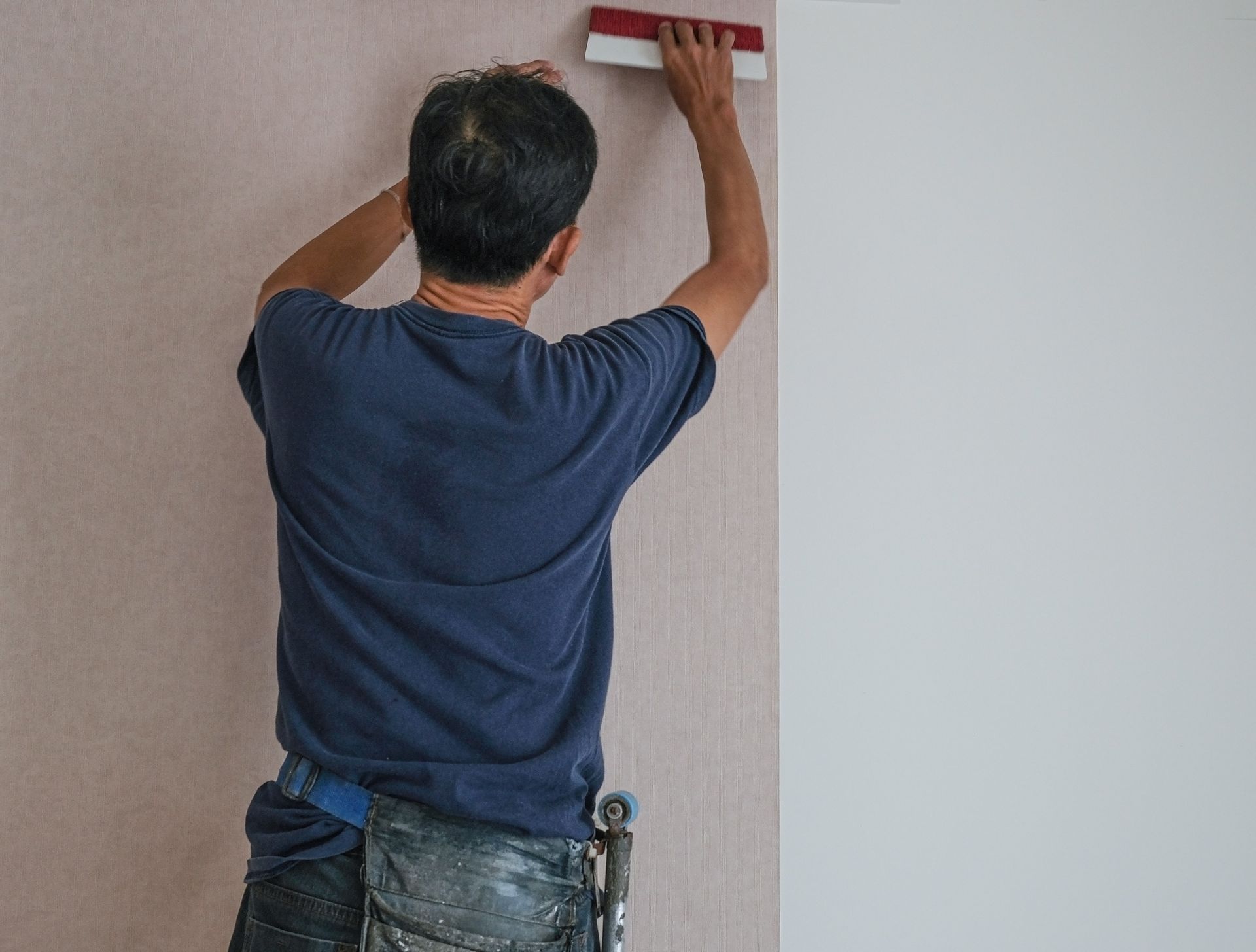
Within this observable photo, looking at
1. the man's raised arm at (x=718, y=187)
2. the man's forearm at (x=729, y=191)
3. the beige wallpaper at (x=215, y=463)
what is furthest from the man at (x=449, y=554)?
the beige wallpaper at (x=215, y=463)

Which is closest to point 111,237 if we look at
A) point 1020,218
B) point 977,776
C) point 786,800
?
point 786,800

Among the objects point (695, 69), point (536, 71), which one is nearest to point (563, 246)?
point (536, 71)

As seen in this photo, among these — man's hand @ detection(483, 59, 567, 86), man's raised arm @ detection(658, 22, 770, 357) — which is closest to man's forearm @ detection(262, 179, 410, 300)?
man's hand @ detection(483, 59, 567, 86)

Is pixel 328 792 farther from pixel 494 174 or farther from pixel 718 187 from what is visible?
pixel 718 187

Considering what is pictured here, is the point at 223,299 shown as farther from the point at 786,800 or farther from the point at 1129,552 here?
the point at 1129,552

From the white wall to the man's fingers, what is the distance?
0.27 metres

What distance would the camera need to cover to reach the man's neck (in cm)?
117

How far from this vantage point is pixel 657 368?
46.4 inches

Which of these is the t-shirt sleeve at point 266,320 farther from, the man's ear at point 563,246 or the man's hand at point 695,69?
the man's hand at point 695,69

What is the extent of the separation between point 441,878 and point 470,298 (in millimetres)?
617

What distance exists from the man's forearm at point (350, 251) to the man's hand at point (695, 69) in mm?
459

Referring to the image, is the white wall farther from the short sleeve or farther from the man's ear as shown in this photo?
the short sleeve

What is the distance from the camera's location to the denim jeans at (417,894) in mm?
1069

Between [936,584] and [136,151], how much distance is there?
1.47 metres
